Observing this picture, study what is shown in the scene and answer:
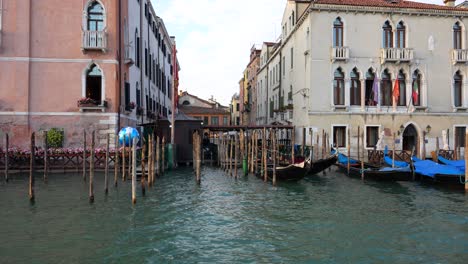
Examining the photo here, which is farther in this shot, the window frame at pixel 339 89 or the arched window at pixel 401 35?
the arched window at pixel 401 35

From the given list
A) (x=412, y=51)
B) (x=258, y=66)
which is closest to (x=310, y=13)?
(x=412, y=51)

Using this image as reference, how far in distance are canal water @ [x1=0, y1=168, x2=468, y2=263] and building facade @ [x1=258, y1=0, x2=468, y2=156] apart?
23.2ft

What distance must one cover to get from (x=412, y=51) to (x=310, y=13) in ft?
A: 16.5

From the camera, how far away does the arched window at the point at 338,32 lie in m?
19.7

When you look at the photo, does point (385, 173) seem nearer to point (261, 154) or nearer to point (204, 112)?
point (261, 154)

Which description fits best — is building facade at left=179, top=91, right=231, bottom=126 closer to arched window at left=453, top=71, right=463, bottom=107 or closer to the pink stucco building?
arched window at left=453, top=71, right=463, bottom=107

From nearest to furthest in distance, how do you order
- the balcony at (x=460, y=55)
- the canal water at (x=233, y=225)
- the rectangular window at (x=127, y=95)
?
the canal water at (x=233, y=225) → the rectangular window at (x=127, y=95) → the balcony at (x=460, y=55)

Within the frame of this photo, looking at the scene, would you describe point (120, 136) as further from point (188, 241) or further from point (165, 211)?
point (188, 241)

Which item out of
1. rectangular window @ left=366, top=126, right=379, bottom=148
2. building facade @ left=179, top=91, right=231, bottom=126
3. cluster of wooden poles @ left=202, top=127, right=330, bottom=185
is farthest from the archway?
building facade @ left=179, top=91, right=231, bottom=126

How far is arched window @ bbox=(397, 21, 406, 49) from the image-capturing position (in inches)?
792

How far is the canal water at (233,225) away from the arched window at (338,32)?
8768mm

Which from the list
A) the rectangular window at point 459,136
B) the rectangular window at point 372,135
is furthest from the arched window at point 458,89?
the rectangular window at point 372,135

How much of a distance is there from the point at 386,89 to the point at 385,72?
0.80 meters

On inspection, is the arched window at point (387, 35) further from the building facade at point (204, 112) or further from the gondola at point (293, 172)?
the building facade at point (204, 112)
